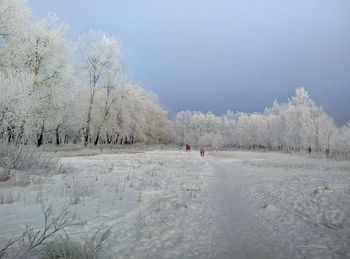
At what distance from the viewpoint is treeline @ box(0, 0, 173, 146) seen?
18.6 metres

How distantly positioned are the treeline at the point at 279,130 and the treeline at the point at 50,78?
3119 centimetres

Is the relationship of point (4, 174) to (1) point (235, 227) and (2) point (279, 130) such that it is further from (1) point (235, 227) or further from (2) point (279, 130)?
(2) point (279, 130)

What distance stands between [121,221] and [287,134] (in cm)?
5913

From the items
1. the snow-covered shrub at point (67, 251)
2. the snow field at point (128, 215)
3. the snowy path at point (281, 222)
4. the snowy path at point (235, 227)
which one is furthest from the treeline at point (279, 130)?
the snow-covered shrub at point (67, 251)

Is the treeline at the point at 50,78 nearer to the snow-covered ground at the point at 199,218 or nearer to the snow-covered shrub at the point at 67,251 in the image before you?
the snow-covered ground at the point at 199,218

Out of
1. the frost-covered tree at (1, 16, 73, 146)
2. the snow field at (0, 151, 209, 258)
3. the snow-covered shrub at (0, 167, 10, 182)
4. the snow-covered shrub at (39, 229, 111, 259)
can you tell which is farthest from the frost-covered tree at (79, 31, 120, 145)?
the snow-covered shrub at (39, 229, 111, 259)

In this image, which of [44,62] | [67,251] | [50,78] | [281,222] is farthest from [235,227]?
[44,62]

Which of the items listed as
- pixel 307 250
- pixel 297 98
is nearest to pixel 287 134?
pixel 297 98

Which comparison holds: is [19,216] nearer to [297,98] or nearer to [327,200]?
[327,200]

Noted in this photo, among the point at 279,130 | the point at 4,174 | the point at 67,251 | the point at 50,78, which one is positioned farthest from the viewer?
the point at 279,130

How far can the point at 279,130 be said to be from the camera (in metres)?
67.8

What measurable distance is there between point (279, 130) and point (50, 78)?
194 feet

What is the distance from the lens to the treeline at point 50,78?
18631 millimetres

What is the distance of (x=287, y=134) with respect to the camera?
5816 centimetres
